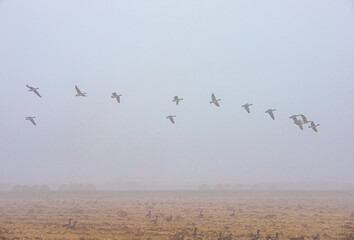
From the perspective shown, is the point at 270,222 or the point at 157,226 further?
the point at 270,222

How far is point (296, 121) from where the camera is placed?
144 feet

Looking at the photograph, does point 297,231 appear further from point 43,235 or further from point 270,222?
point 43,235

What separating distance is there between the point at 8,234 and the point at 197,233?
15468 millimetres

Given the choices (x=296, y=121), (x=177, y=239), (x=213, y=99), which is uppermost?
(x=213, y=99)

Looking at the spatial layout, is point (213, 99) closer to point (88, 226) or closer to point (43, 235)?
point (88, 226)

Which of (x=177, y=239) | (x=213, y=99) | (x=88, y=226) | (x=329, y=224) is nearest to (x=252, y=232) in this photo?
(x=177, y=239)

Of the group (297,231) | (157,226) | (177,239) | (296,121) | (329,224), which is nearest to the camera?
(177,239)

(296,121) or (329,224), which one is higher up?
(296,121)

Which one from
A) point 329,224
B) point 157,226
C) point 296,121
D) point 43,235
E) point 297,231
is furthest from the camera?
point 296,121

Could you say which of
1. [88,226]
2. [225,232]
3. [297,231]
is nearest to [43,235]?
[88,226]

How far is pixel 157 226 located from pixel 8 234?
1282 cm

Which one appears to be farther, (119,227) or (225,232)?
(119,227)

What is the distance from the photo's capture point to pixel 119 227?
32.9m

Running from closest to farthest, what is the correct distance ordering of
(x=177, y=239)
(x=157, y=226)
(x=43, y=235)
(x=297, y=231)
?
(x=177, y=239) < (x=43, y=235) < (x=297, y=231) < (x=157, y=226)
